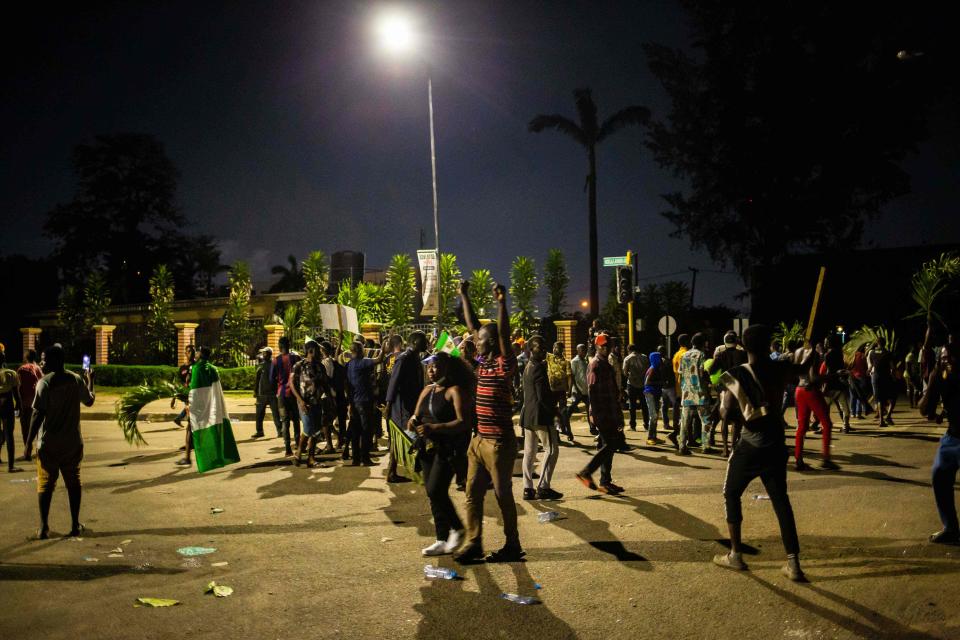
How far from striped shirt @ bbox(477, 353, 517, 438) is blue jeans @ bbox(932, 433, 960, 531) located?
3.62 metres

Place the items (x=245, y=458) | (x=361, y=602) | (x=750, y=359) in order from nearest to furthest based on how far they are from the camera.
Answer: (x=361, y=602), (x=750, y=359), (x=245, y=458)

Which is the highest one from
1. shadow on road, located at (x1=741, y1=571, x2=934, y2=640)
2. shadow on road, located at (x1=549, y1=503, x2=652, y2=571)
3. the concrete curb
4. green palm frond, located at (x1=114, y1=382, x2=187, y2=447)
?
green palm frond, located at (x1=114, y1=382, x2=187, y2=447)

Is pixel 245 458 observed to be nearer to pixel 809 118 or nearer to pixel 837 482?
pixel 837 482

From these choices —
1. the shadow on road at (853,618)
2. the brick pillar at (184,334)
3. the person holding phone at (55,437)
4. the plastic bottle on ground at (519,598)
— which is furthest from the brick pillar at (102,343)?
the shadow on road at (853,618)

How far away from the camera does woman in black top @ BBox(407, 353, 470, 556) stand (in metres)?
5.92

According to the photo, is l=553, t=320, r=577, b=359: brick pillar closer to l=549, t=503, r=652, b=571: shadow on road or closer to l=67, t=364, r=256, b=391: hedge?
l=67, t=364, r=256, b=391: hedge

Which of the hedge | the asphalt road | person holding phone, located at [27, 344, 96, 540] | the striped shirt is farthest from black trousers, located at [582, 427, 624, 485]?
the hedge

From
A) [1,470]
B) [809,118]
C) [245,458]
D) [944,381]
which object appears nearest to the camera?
[944,381]

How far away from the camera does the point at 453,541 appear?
6098mm

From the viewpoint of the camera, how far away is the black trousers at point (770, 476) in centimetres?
519

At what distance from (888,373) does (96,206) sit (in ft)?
183

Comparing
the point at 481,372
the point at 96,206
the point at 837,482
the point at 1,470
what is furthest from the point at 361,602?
the point at 96,206

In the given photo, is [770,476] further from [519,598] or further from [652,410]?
[652,410]

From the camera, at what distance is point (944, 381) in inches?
241
